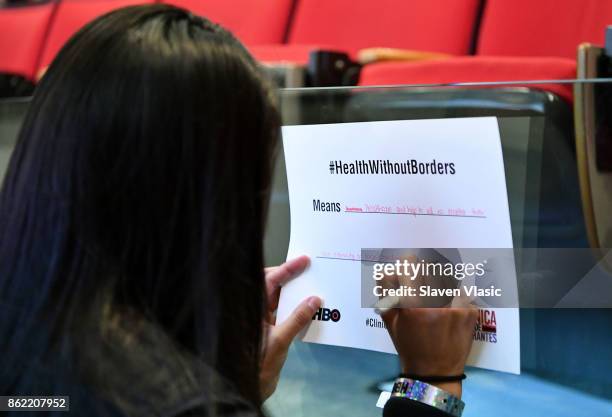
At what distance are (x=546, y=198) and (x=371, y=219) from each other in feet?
0.39

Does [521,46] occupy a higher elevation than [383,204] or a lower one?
higher

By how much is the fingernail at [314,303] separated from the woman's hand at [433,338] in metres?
0.05

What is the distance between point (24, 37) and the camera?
6.87 ft

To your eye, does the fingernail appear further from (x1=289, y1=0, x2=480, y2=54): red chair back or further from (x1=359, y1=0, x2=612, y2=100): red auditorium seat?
(x1=289, y1=0, x2=480, y2=54): red chair back

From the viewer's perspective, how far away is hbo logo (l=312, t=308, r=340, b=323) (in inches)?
18.8

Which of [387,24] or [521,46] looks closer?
[521,46]

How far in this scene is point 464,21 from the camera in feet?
3.91

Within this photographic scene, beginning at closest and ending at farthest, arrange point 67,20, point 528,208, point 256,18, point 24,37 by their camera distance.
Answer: point 528,208 → point 256,18 → point 67,20 → point 24,37

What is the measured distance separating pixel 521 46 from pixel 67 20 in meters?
1.39

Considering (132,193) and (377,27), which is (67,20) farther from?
(132,193)

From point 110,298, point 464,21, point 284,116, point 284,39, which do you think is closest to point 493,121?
point 284,116

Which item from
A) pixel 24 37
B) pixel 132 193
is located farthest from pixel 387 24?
pixel 24 37

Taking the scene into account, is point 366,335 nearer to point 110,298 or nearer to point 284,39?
point 110,298

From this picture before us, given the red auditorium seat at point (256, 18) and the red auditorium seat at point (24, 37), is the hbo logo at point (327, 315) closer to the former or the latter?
the red auditorium seat at point (256, 18)
